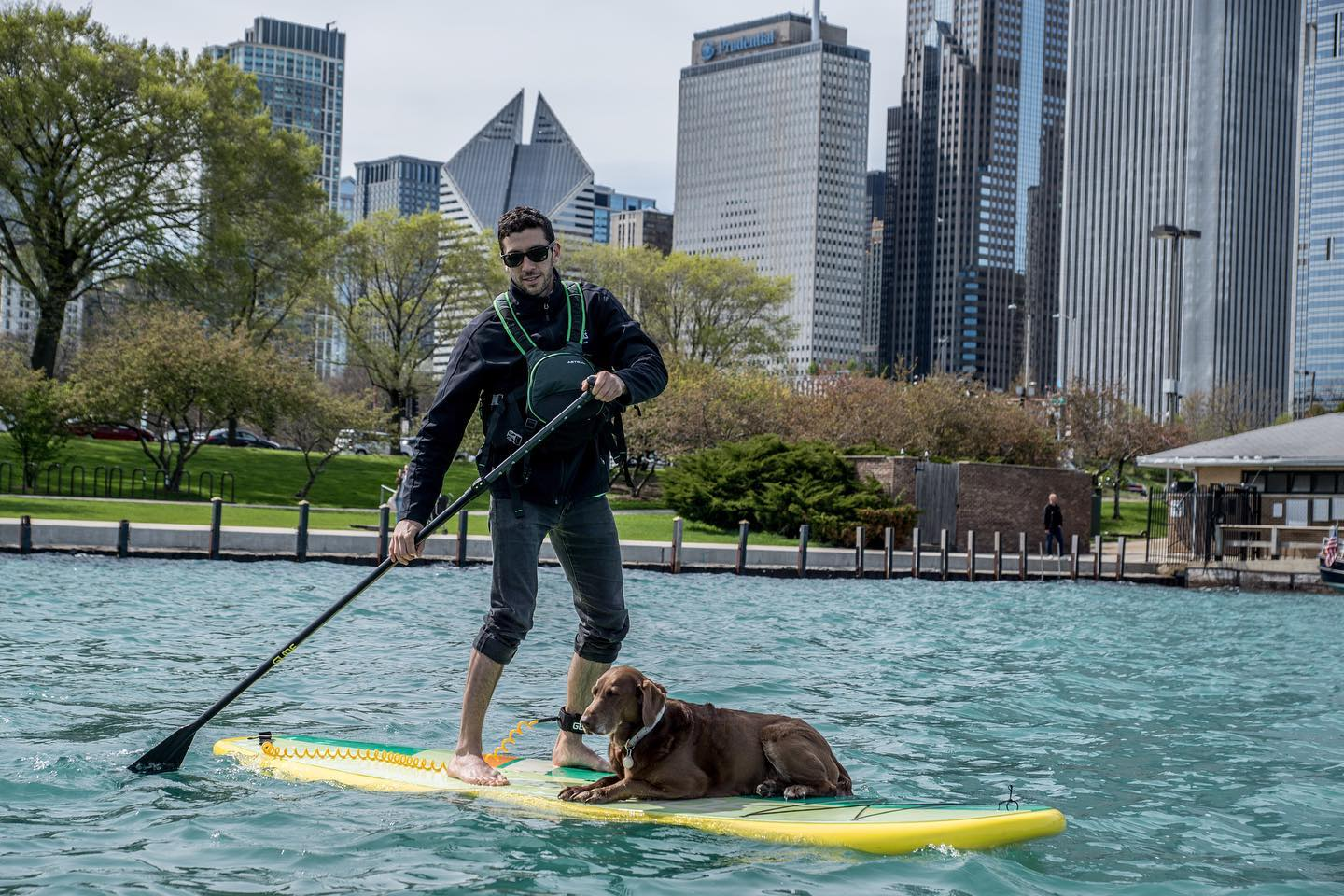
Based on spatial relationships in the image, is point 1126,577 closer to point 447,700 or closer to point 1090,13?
point 447,700

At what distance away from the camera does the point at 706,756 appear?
18.6 ft

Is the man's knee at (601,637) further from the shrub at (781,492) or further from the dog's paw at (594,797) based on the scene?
the shrub at (781,492)

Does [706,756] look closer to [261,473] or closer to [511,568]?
[511,568]

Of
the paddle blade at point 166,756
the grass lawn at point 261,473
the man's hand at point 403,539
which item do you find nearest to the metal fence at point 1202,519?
the grass lawn at point 261,473

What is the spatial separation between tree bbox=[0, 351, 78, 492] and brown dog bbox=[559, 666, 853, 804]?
1203 inches

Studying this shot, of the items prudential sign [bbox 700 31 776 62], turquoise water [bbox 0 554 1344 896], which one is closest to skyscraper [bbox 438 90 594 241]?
prudential sign [bbox 700 31 776 62]

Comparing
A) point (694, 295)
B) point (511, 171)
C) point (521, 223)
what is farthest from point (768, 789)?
point (511, 171)

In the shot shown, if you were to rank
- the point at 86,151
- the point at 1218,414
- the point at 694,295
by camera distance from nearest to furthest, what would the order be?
1. the point at 86,151
2. the point at 694,295
3. the point at 1218,414

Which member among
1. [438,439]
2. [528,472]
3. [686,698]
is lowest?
[686,698]

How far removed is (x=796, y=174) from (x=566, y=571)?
172043 mm

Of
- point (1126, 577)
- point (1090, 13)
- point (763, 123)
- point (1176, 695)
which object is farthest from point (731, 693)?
point (763, 123)

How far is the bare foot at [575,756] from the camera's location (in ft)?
20.4

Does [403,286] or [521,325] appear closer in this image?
[521,325]

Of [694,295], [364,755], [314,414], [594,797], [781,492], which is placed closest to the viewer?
[594,797]
